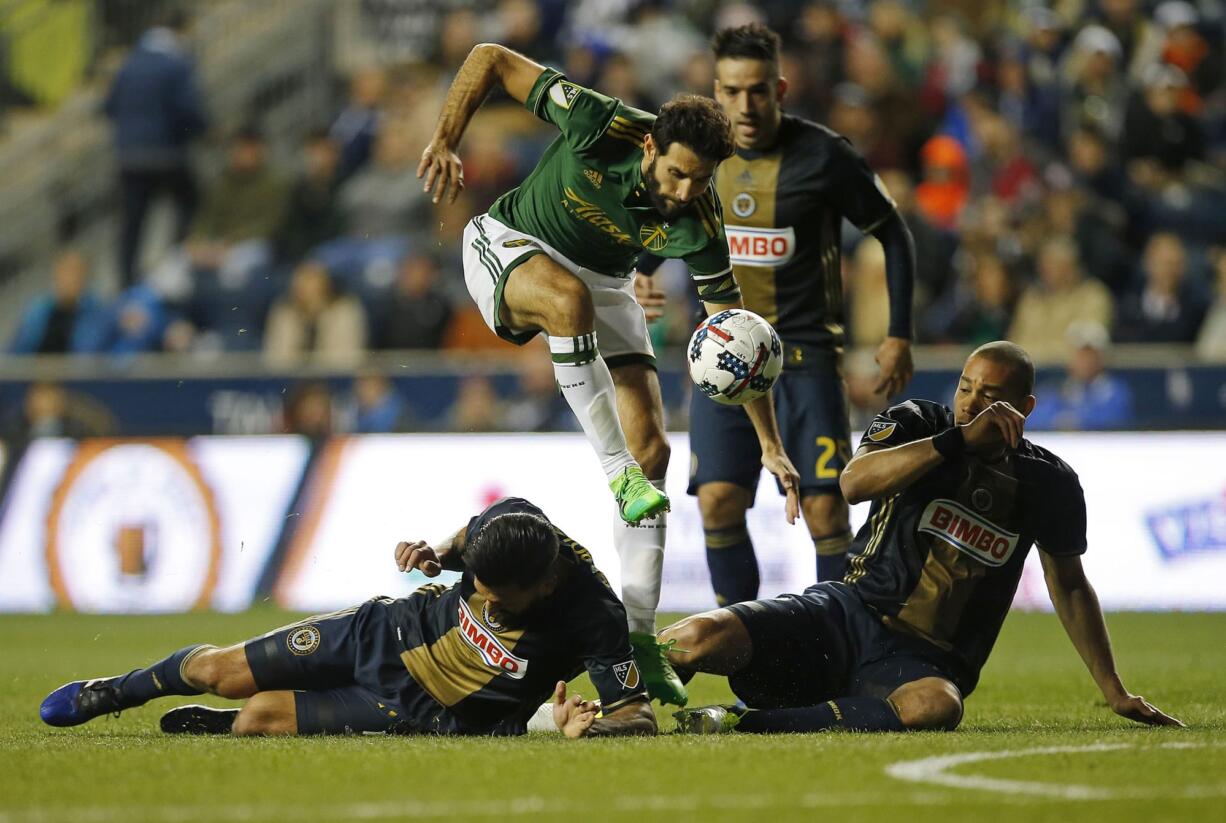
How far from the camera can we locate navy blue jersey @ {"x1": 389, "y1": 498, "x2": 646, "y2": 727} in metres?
6.51

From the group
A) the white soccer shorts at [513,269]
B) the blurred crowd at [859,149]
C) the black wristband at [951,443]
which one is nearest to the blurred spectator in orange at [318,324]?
the blurred crowd at [859,149]

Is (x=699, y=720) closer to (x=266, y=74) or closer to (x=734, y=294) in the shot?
(x=734, y=294)

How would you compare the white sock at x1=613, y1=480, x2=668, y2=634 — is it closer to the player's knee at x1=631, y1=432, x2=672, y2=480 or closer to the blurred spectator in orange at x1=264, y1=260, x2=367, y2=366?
the player's knee at x1=631, y1=432, x2=672, y2=480

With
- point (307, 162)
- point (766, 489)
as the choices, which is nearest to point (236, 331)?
point (307, 162)

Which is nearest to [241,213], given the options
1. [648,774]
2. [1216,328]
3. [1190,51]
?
[1190,51]

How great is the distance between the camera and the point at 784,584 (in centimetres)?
1278

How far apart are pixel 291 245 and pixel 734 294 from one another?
1054cm

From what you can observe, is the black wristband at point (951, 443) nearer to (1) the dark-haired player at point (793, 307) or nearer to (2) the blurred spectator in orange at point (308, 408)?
(1) the dark-haired player at point (793, 307)

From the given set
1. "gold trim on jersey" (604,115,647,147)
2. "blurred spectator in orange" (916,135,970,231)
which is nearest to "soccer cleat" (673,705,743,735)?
"gold trim on jersey" (604,115,647,147)

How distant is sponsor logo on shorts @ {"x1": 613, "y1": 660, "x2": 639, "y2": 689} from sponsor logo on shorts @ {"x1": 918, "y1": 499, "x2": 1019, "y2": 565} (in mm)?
1255

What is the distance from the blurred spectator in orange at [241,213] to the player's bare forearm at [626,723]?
37.6ft

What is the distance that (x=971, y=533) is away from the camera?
6.82m

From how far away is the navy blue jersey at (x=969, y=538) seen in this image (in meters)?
6.83

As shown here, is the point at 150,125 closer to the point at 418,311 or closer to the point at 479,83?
the point at 418,311
